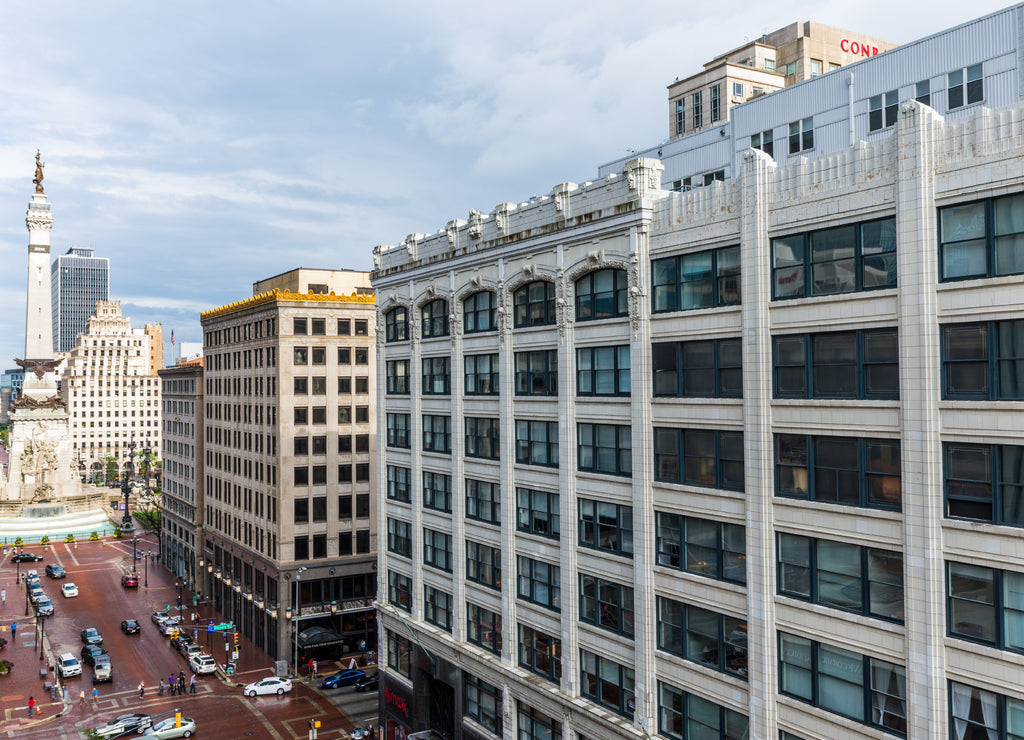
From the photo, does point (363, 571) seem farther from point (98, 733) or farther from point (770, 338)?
point (770, 338)

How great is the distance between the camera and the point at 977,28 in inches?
1204

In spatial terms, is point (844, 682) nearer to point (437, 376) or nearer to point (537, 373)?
point (537, 373)

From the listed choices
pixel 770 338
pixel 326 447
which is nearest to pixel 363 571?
pixel 326 447

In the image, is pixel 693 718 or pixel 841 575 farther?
pixel 693 718

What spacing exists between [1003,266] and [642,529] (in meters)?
16.1

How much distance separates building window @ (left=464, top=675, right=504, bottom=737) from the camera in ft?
136

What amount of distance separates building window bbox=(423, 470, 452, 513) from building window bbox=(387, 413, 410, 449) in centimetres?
331

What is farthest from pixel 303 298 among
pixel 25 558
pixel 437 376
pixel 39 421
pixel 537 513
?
pixel 39 421

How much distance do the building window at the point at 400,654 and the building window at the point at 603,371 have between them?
22630 mm

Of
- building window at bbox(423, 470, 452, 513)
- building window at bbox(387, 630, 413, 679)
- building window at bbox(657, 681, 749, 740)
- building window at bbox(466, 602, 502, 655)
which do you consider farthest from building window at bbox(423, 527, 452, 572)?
building window at bbox(657, 681, 749, 740)

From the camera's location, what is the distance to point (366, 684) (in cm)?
6469

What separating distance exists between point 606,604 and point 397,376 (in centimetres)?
2228

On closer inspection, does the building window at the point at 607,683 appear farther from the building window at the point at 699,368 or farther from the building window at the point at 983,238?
the building window at the point at 983,238

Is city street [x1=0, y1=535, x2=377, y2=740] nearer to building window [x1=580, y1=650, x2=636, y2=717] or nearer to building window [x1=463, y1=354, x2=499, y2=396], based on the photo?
building window [x1=580, y1=650, x2=636, y2=717]
